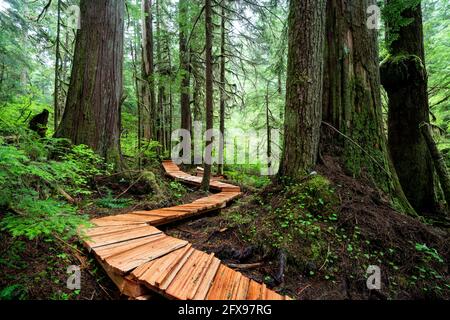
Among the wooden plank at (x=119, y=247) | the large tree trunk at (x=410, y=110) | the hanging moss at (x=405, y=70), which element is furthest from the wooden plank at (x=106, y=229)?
the hanging moss at (x=405, y=70)

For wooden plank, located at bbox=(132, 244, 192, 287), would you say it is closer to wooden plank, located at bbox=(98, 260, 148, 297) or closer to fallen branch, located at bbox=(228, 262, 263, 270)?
wooden plank, located at bbox=(98, 260, 148, 297)

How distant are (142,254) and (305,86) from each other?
136 inches

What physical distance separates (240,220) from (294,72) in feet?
8.63

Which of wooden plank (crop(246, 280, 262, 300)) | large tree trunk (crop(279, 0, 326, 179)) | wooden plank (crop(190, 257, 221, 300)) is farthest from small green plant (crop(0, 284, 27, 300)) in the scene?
large tree trunk (crop(279, 0, 326, 179))

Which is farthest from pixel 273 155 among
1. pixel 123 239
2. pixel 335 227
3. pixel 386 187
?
Result: pixel 123 239

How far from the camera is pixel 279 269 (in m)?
2.77

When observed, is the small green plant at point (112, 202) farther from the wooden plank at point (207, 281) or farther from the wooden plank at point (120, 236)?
the wooden plank at point (207, 281)

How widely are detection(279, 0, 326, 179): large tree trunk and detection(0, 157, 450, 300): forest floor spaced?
1.27 ft

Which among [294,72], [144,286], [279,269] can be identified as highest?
[294,72]

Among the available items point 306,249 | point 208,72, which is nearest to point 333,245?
point 306,249

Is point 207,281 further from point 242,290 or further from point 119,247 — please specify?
point 119,247

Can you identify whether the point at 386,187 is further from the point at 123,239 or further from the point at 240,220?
the point at 123,239

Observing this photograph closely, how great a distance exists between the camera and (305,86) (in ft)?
13.2

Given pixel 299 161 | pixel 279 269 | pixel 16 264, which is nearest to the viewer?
pixel 16 264
